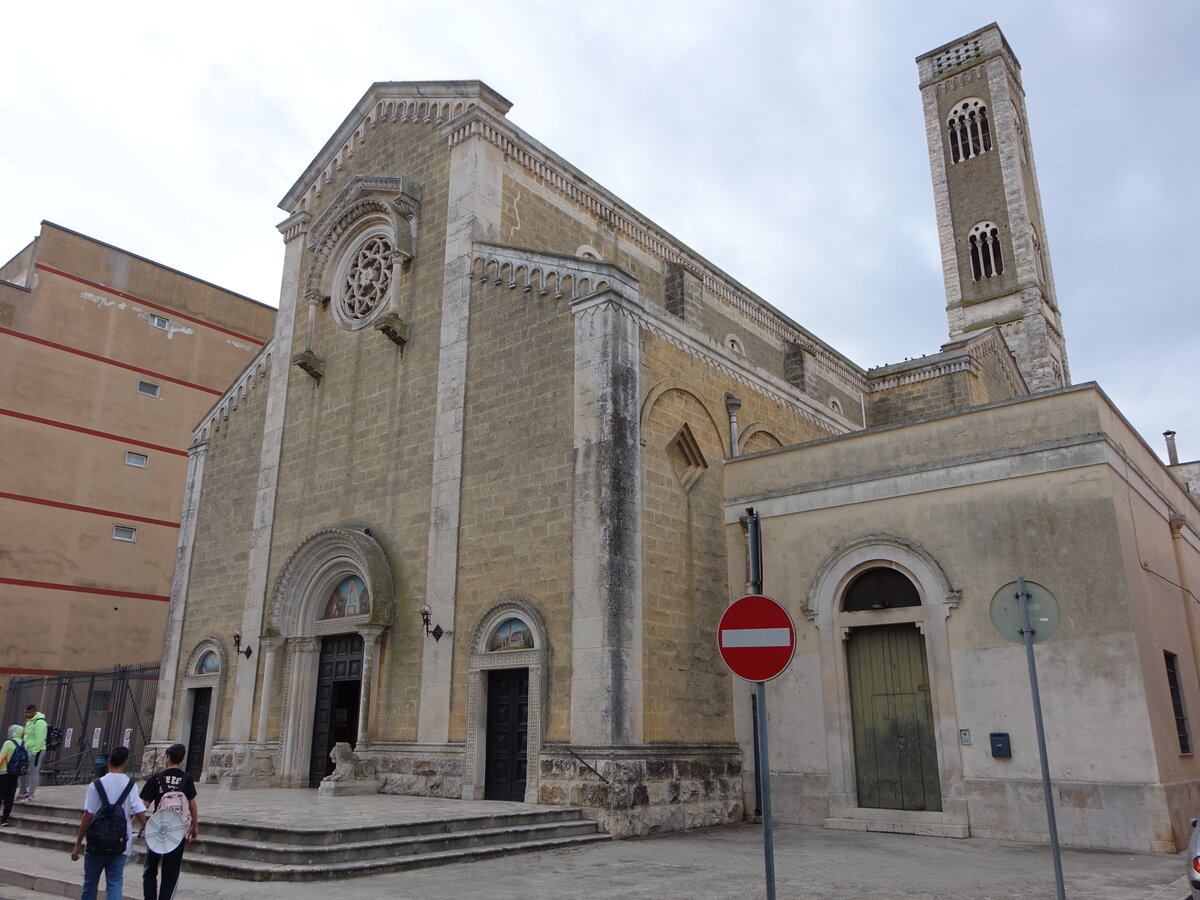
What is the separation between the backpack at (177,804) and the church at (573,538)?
698 centimetres

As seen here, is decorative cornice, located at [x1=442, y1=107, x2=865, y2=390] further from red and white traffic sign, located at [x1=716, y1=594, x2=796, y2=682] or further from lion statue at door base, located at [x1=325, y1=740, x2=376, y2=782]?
red and white traffic sign, located at [x1=716, y1=594, x2=796, y2=682]

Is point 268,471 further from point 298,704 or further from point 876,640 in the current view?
point 876,640

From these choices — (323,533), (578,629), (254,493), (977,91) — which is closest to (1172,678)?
(578,629)

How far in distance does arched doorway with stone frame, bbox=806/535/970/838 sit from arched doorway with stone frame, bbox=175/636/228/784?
13.3 metres

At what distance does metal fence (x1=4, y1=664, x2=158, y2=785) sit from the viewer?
2497 centimetres

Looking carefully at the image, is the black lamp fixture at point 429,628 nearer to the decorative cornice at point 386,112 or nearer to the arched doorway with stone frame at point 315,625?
the arched doorway with stone frame at point 315,625

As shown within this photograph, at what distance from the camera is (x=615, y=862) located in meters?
11.4

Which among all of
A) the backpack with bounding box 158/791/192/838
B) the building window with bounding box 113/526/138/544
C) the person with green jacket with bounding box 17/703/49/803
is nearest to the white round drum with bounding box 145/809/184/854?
the backpack with bounding box 158/791/192/838

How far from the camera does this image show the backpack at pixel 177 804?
26.0 ft

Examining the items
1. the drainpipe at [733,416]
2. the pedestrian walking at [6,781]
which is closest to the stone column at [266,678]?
the pedestrian walking at [6,781]

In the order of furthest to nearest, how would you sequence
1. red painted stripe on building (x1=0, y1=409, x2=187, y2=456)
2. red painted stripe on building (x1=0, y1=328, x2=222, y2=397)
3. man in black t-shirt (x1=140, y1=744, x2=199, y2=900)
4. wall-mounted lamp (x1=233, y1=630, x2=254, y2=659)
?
red painted stripe on building (x1=0, y1=328, x2=222, y2=397) < red painted stripe on building (x1=0, y1=409, x2=187, y2=456) < wall-mounted lamp (x1=233, y1=630, x2=254, y2=659) < man in black t-shirt (x1=140, y1=744, x2=199, y2=900)

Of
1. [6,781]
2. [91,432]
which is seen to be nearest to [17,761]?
[6,781]

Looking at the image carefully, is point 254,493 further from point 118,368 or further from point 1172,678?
point 1172,678

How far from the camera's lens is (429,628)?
55.1ft
